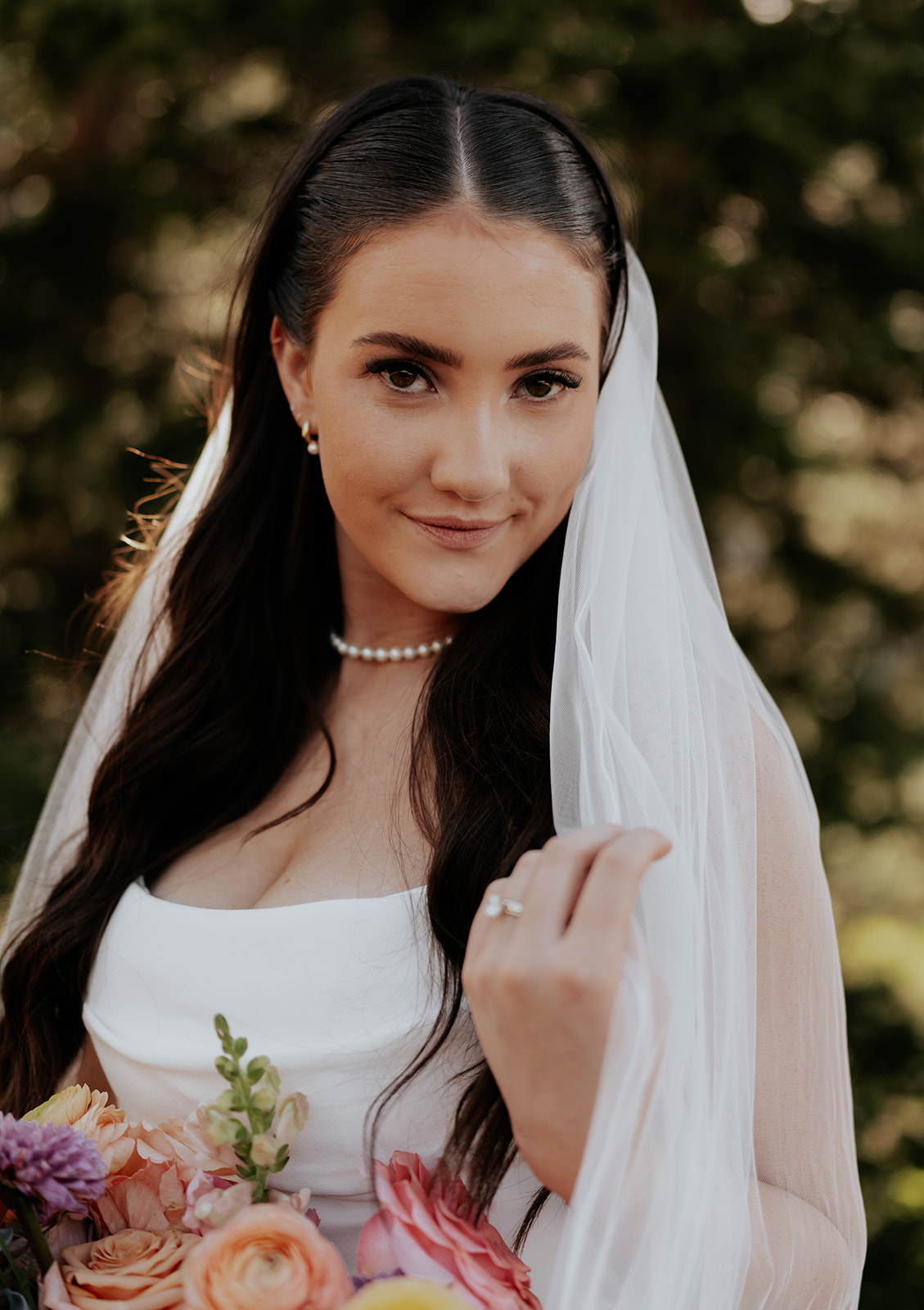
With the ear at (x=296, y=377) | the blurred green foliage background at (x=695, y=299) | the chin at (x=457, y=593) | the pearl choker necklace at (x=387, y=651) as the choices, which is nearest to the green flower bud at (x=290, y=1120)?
the chin at (x=457, y=593)

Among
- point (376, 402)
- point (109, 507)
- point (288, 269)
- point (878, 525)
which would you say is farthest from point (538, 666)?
point (878, 525)

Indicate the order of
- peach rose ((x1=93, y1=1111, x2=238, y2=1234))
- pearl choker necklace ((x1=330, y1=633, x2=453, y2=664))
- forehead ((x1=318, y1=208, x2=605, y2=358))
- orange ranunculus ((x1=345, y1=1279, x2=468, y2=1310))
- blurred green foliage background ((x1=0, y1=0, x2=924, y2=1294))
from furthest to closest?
blurred green foliage background ((x1=0, y1=0, x2=924, y2=1294)) → pearl choker necklace ((x1=330, y1=633, x2=453, y2=664)) → forehead ((x1=318, y1=208, x2=605, y2=358)) → peach rose ((x1=93, y1=1111, x2=238, y2=1234)) → orange ranunculus ((x1=345, y1=1279, x2=468, y2=1310))

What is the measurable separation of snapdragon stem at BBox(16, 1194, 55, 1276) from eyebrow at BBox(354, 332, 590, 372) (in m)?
1.13

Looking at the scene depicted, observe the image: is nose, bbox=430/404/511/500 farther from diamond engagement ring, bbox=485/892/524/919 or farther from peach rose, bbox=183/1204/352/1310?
peach rose, bbox=183/1204/352/1310

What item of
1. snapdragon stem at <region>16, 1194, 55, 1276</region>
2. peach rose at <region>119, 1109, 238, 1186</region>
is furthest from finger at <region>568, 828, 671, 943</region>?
snapdragon stem at <region>16, 1194, 55, 1276</region>

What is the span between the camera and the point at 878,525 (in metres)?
4.65

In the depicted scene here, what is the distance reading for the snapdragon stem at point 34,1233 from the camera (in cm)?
128

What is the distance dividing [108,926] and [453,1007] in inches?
29.2

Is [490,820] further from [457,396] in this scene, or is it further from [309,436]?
[309,436]

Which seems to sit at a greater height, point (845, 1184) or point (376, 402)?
point (376, 402)

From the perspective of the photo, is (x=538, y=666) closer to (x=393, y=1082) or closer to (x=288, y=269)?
(x=393, y=1082)

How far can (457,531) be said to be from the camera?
1736mm

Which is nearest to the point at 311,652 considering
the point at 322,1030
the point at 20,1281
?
the point at 322,1030

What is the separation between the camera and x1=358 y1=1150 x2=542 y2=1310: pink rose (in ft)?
3.99
